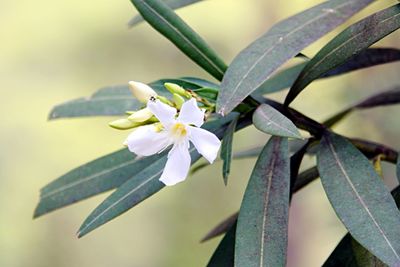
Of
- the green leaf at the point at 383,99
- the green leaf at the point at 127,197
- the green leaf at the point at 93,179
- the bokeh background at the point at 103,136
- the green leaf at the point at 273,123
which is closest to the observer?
the green leaf at the point at 273,123

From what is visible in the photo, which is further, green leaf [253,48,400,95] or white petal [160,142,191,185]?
green leaf [253,48,400,95]

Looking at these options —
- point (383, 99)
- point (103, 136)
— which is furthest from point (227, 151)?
point (103, 136)

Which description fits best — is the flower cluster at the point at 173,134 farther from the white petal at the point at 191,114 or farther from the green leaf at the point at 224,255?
the green leaf at the point at 224,255

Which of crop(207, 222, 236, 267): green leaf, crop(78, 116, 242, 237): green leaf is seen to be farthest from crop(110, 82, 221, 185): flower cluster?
crop(207, 222, 236, 267): green leaf

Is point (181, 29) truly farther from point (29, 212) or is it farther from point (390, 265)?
point (29, 212)

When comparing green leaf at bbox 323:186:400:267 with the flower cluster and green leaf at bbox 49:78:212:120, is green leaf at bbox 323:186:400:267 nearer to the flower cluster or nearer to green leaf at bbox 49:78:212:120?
the flower cluster

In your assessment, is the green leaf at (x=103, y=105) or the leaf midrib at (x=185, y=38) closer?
the leaf midrib at (x=185, y=38)

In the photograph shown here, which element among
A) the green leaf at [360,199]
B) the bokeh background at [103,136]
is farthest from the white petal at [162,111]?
the bokeh background at [103,136]
